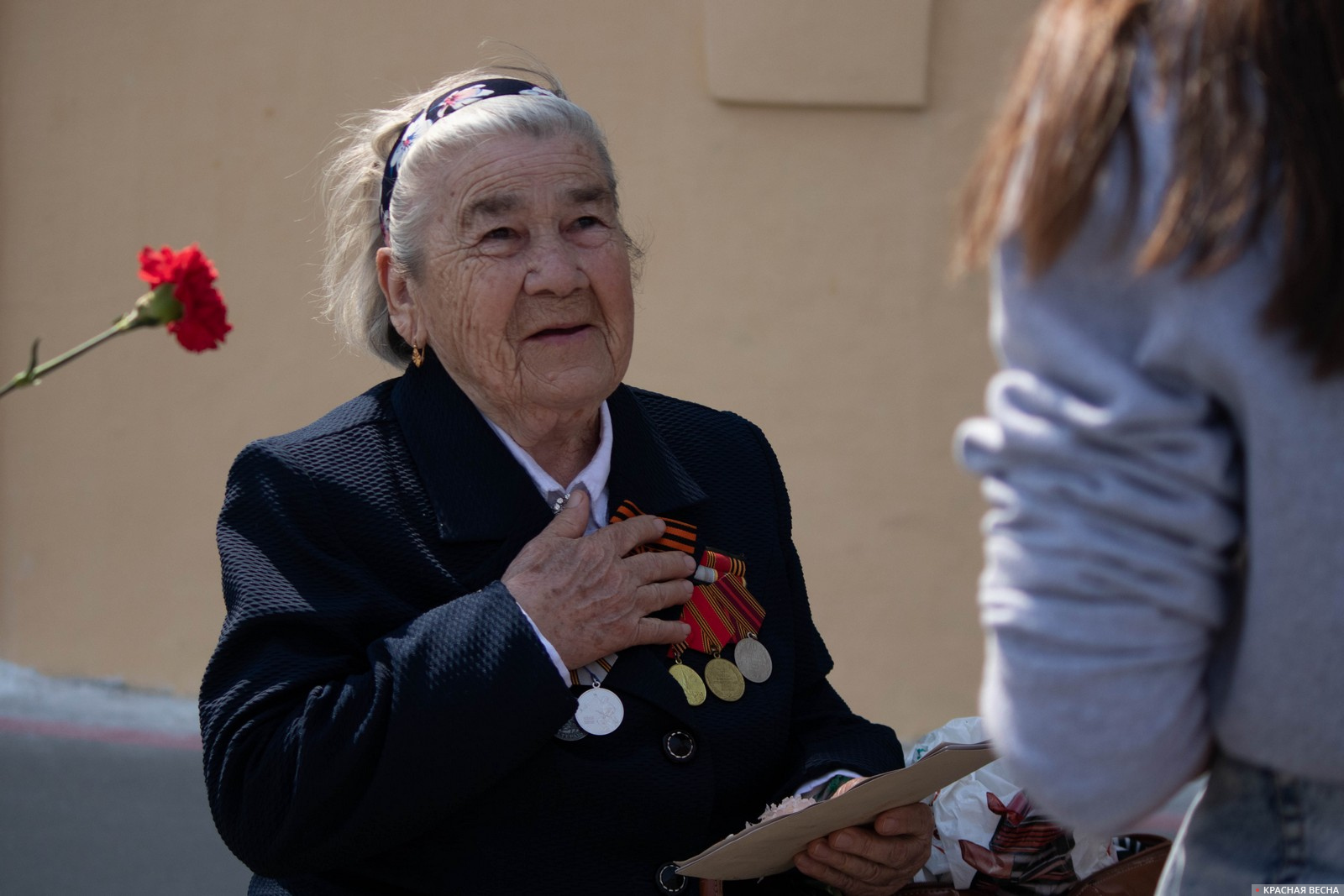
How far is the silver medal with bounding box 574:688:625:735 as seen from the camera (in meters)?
2.00

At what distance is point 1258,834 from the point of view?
101cm

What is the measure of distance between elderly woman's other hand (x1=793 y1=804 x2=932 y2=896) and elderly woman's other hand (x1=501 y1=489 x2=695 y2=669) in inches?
15.2

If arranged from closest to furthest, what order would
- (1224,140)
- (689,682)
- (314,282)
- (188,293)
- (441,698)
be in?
(1224,140), (188,293), (441,698), (689,682), (314,282)

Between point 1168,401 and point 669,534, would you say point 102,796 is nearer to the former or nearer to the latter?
point 669,534

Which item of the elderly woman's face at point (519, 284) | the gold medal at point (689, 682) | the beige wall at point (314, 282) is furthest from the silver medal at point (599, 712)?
the beige wall at point (314, 282)

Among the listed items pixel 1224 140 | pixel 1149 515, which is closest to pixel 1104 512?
pixel 1149 515

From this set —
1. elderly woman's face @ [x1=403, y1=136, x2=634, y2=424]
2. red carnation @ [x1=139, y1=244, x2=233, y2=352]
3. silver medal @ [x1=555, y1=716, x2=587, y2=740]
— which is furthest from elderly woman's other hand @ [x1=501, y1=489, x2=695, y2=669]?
red carnation @ [x1=139, y1=244, x2=233, y2=352]

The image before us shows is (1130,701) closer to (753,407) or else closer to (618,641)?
(618,641)

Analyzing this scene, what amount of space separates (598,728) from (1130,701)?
1153 mm

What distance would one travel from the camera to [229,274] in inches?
171

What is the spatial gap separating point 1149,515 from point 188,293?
113cm

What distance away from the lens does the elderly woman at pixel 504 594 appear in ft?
6.03

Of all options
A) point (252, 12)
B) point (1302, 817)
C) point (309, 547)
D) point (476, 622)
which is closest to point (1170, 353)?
point (1302, 817)

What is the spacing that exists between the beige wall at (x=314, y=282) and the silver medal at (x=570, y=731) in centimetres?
228
